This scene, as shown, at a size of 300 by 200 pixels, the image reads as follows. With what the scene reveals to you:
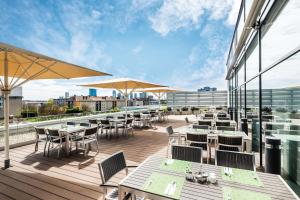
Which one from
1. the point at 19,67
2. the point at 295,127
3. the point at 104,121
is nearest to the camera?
the point at 295,127

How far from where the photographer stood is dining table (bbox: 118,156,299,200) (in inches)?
58.0

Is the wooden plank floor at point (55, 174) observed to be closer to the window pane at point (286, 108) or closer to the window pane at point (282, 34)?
the window pane at point (286, 108)

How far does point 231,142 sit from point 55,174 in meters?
3.69

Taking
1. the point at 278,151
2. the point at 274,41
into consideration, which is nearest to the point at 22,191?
the point at 278,151

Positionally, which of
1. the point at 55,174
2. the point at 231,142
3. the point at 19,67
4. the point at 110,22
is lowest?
the point at 55,174

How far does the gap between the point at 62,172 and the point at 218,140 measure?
3.37 m

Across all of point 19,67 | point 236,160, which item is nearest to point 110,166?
point 236,160

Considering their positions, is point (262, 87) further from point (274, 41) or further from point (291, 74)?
point (291, 74)

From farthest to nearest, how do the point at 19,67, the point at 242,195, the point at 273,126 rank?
the point at 19,67 → the point at 273,126 → the point at 242,195

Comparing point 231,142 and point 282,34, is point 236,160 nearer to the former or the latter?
point 231,142

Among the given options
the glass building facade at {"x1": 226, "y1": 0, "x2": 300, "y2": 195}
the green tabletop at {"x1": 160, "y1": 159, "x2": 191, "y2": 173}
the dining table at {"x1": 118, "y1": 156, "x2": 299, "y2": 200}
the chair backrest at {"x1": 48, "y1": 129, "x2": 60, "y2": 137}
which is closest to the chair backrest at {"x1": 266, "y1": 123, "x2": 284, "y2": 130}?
the glass building facade at {"x1": 226, "y1": 0, "x2": 300, "y2": 195}

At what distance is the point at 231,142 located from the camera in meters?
3.68

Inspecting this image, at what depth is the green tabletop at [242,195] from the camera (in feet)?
4.70

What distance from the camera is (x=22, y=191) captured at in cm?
294
